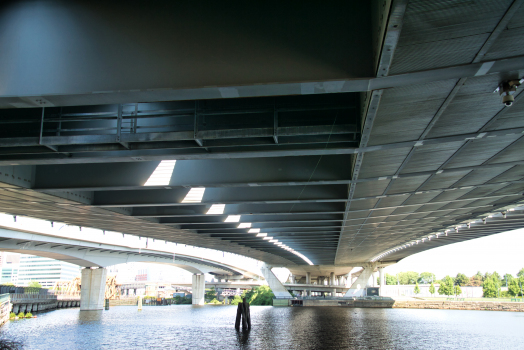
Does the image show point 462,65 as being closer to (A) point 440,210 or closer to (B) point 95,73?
(B) point 95,73

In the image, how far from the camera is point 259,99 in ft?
41.9

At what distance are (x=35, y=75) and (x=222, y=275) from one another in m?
124

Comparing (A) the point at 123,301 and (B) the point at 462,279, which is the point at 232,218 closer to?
(A) the point at 123,301

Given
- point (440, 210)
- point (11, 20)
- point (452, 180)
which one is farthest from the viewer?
point (440, 210)

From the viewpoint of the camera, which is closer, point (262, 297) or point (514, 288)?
point (262, 297)

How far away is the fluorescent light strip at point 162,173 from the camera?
59.0ft

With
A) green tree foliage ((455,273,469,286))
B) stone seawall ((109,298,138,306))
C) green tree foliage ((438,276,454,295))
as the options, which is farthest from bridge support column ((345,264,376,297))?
green tree foliage ((455,273,469,286))

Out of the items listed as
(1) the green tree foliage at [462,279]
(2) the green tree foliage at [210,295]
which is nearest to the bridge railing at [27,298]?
(2) the green tree foliage at [210,295]

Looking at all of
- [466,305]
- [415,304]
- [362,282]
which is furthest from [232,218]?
[362,282]

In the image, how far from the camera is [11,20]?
9844mm

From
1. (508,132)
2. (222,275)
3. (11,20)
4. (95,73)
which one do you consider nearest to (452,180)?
(508,132)

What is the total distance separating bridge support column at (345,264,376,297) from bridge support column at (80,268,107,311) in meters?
56.5

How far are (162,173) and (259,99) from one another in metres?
7.13

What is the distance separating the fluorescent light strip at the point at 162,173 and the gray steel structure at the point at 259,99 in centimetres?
22
